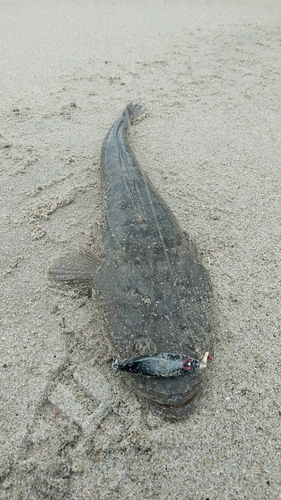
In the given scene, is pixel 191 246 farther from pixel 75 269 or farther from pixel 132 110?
pixel 132 110

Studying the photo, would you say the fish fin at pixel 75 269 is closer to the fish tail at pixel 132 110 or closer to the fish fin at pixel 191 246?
A: the fish fin at pixel 191 246

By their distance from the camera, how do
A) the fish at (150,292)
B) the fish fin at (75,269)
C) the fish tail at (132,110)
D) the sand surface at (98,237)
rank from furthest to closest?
the fish tail at (132,110)
the fish fin at (75,269)
the fish at (150,292)
the sand surface at (98,237)

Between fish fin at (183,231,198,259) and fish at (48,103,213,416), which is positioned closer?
fish at (48,103,213,416)

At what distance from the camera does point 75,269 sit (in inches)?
106

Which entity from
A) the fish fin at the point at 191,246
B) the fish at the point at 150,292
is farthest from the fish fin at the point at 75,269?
the fish fin at the point at 191,246

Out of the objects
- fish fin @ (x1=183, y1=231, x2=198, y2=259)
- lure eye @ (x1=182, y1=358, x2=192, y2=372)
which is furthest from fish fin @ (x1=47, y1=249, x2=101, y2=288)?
lure eye @ (x1=182, y1=358, x2=192, y2=372)

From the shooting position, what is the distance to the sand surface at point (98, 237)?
6.09 ft

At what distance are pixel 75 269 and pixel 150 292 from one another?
71 cm

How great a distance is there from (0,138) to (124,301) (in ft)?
9.52

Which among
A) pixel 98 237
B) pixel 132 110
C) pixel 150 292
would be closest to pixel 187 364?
pixel 150 292

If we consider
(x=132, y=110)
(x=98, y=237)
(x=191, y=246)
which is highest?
(x=132, y=110)

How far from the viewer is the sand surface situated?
1856 millimetres

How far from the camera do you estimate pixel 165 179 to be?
373cm

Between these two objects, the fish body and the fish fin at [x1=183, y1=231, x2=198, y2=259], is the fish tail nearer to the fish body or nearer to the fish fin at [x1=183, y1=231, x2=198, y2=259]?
the fish body
